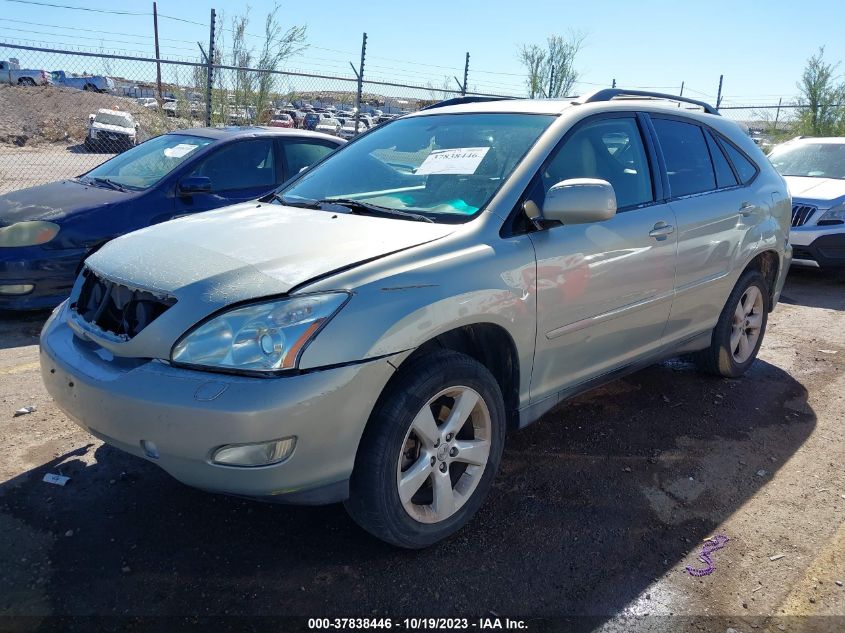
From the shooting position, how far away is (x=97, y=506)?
3002 millimetres

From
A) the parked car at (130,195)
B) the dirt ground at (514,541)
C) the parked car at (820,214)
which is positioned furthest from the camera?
the parked car at (820,214)

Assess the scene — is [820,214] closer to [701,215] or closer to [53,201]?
[701,215]

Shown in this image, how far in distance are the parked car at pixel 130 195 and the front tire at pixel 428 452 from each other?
3773 millimetres

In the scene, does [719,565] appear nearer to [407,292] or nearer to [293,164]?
[407,292]

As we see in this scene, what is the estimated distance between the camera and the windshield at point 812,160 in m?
8.88

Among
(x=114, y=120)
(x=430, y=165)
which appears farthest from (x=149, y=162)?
Answer: (x=114, y=120)

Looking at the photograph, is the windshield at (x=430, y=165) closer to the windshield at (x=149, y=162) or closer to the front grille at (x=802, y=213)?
the windshield at (x=149, y=162)

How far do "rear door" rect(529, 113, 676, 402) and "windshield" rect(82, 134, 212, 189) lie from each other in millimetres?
3838

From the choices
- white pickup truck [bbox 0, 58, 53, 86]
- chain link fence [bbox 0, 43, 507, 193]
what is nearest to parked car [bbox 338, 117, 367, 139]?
chain link fence [bbox 0, 43, 507, 193]

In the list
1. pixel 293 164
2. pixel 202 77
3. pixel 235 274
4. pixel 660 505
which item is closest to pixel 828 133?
pixel 202 77

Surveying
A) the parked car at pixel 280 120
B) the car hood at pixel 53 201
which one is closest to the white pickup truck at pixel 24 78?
the parked car at pixel 280 120

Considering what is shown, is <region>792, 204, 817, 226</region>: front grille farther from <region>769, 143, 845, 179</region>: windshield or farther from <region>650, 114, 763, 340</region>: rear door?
<region>650, 114, 763, 340</region>: rear door

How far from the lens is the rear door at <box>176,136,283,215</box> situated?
598 centimetres

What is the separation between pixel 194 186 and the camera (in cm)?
575
